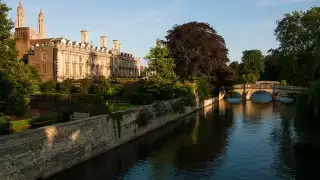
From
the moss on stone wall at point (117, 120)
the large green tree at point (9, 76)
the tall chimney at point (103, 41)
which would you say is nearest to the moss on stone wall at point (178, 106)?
the moss on stone wall at point (117, 120)

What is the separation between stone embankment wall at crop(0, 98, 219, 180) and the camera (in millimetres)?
15414

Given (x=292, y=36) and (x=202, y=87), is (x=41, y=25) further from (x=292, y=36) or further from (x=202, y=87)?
(x=292, y=36)

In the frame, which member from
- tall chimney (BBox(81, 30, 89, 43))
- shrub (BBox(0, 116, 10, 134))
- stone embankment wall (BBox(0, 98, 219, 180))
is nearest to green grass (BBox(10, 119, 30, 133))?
shrub (BBox(0, 116, 10, 134))

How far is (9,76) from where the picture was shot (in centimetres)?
2264

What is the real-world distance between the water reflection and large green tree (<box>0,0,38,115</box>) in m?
6.50

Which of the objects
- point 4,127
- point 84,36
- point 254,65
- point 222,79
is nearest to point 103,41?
point 84,36

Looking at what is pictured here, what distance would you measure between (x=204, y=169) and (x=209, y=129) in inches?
572

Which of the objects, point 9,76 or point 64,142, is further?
point 9,76

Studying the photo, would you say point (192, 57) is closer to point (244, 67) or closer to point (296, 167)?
point (296, 167)

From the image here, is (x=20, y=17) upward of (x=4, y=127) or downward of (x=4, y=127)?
upward

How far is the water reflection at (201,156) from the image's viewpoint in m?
19.0

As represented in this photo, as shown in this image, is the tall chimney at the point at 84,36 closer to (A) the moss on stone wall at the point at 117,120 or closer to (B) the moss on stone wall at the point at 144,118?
(B) the moss on stone wall at the point at 144,118

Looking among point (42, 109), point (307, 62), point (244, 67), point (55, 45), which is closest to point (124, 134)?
point (42, 109)

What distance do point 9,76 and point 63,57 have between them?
37084 millimetres
